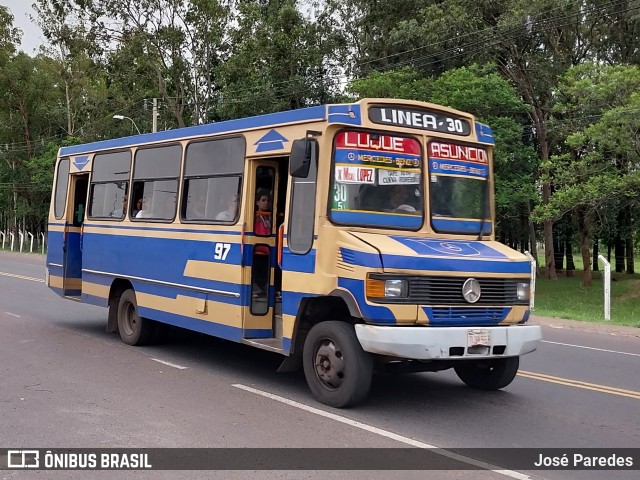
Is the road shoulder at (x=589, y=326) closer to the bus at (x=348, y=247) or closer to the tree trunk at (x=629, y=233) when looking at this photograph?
the bus at (x=348, y=247)

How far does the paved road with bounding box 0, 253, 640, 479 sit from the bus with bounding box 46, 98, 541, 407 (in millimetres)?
471

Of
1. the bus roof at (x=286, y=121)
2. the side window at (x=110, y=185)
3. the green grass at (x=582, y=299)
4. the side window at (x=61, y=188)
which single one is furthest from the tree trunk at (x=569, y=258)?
the bus roof at (x=286, y=121)

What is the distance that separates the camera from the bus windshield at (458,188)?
309 inches

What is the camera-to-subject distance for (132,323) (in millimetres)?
11000

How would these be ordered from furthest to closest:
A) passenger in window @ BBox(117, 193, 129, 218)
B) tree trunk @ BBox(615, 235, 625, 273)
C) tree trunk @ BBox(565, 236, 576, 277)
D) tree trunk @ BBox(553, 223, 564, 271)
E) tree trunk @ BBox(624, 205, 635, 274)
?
tree trunk @ BBox(615, 235, 625, 273), tree trunk @ BBox(553, 223, 564, 271), tree trunk @ BBox(565, 236, 576, 277), tree trunk @ BBox(624, 205, 635, 274), passenger in window @ BBox(117, 193, 129, 218)

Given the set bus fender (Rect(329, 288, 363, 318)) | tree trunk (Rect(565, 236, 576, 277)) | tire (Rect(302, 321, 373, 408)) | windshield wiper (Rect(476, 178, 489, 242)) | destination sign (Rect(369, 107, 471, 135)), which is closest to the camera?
bus fender (Rect(329, 288, 363, 318))

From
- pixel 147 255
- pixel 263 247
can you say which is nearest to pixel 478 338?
pixel 263 247

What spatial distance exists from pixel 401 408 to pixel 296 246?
6.55ft

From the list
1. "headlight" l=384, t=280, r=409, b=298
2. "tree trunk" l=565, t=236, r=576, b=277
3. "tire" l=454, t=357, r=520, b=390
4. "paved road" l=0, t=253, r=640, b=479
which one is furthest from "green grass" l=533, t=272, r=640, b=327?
"headlight" l=384, t=280, r=409, b=298

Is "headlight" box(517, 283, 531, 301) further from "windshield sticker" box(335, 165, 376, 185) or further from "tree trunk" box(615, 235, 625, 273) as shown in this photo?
"tree trunk" box(615, 235, 625, 273)

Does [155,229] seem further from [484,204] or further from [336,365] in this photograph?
[484,204]

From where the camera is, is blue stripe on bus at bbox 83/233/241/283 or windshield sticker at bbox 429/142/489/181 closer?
windshield sticker at bbox 429/142/489/181

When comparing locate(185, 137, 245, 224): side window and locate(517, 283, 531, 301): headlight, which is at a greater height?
locate(185, 137, 245, 224): side window

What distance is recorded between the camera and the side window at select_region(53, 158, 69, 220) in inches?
516
